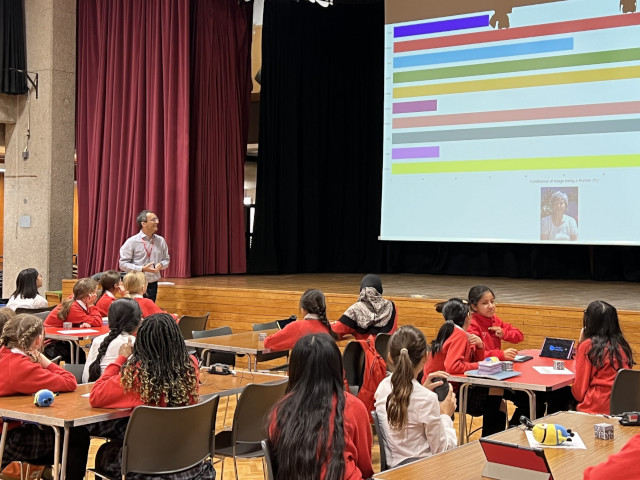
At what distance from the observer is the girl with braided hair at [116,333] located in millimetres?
4453

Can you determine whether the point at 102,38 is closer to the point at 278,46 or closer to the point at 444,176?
the point at 278,46

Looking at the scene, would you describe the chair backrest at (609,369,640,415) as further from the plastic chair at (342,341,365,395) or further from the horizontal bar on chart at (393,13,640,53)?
the horizontal bar on chart at (393,13,640,53)

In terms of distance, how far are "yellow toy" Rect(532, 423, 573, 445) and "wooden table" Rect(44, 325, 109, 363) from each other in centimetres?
412

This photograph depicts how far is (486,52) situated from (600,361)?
6.26m

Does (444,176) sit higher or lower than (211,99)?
lower

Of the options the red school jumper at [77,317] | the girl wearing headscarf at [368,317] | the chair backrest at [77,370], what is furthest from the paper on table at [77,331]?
the girl wearing headscarf at [368,317]

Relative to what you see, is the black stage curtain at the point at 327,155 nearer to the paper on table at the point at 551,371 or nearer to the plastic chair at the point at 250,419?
the paper on table at the point at 551,371

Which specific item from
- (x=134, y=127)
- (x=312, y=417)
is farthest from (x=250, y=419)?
(x=134, y=127)

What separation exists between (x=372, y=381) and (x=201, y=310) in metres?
5.09

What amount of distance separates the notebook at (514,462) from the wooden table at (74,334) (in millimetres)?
4363

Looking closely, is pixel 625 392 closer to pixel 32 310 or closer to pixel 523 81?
pixel 32 310

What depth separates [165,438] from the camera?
357cm

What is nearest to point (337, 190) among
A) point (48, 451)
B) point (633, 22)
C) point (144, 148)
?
point (144, 148)

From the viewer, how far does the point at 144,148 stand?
11.6m
